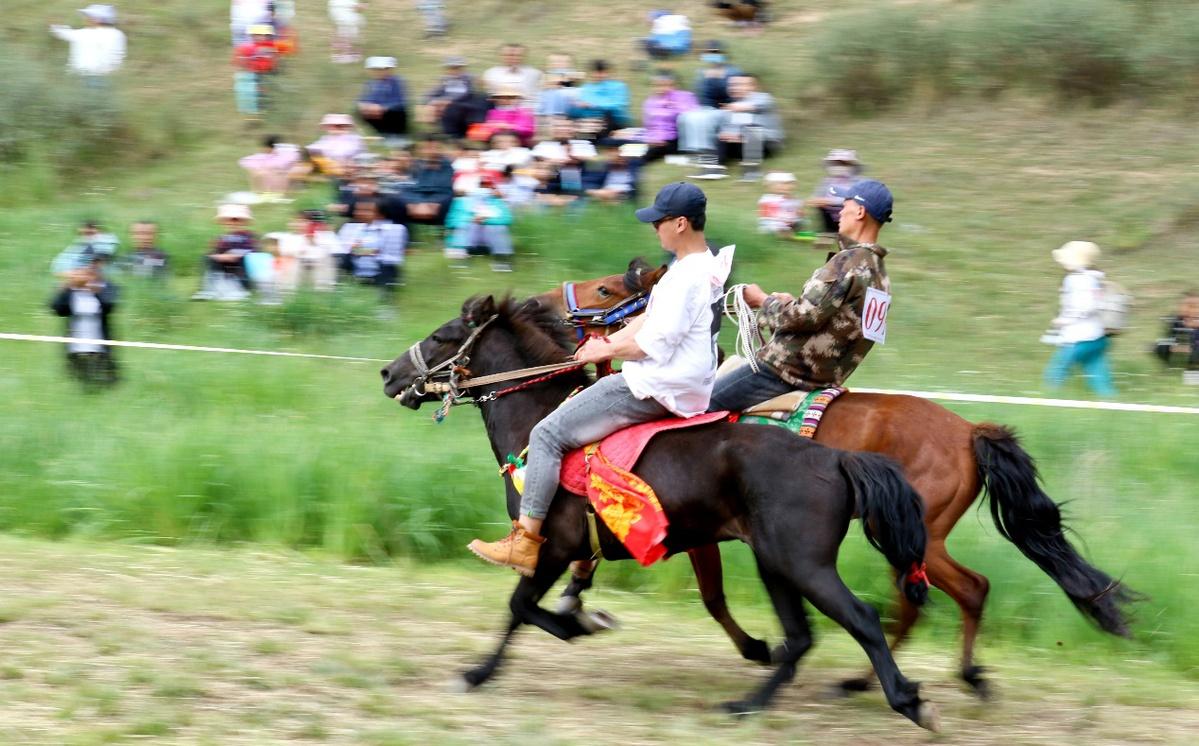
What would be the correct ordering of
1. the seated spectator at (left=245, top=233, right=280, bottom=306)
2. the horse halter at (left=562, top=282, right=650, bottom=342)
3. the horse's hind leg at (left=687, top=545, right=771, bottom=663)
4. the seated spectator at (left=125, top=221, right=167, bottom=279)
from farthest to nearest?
the seated spectator at (left=125, top=221, right=167, bottom=279) → the seated spectator at (left=245, top=233, right=280, bottom=306) → the horse halter at (left=562, top=282, right=650, bottom=342) → the horse's hind leg at (left=687, top=545, right=771, bottom=663)

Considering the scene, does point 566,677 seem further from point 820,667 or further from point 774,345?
point 774,345

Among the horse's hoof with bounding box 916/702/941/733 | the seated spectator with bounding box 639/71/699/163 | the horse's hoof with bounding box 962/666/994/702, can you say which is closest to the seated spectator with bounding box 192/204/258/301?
the seated spectator with bounding box 639/71/699/163

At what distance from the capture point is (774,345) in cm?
746

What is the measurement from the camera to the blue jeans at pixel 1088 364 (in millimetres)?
12836

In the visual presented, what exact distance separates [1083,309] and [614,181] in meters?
5.57

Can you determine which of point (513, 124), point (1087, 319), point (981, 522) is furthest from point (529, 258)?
point (981, 522)

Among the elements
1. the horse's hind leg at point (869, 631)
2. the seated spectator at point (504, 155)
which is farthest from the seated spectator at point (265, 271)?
the horse's hind leg at point (869, 631)

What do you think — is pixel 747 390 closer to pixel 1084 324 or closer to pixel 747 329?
pixel 747 329

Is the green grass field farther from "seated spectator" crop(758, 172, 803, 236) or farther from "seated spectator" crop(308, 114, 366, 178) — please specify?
"seated spectator" crop(308, 114, 366, 178)

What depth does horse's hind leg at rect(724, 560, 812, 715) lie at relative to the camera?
6586mm

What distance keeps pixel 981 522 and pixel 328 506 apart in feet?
13.4

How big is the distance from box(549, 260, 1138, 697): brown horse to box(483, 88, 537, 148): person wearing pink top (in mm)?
10422

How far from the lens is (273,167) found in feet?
59.4

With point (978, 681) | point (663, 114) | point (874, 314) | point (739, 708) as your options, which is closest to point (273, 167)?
point (663, 114)
